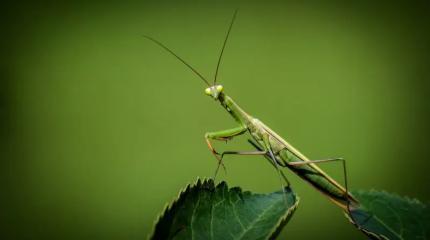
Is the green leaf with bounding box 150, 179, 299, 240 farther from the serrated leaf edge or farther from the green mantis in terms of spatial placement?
the green mantis

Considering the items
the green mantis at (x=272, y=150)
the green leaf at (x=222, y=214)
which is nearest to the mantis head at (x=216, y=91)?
the green mantis at (x=272, y=150)

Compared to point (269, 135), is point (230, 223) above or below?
below

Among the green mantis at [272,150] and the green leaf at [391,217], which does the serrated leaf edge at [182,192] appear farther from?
the green mantis at [272,150]

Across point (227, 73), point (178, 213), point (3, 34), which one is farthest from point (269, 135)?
point (3, 34)

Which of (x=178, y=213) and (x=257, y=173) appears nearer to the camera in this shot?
(x=178, y=213)

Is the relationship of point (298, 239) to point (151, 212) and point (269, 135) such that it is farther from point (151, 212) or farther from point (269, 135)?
point (269, 135)

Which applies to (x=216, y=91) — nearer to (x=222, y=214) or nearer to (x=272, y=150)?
(x=272, y=150)

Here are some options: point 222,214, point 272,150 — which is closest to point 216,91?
point 272,150

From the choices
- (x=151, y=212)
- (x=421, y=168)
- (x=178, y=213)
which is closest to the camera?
(x=178, y=213)

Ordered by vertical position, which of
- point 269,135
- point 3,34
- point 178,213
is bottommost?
point 178,213
